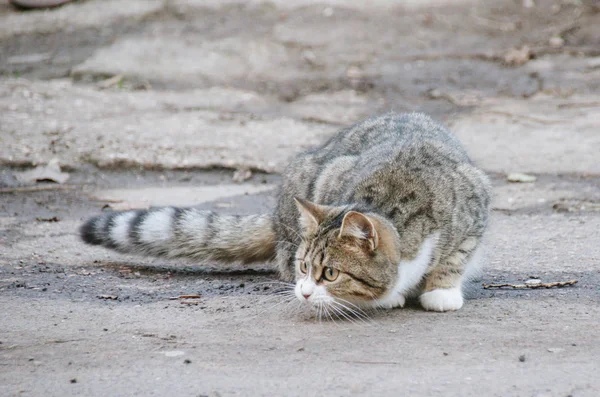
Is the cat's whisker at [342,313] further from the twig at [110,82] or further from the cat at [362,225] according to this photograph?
the twig at [110,82]

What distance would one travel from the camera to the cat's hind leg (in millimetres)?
4062

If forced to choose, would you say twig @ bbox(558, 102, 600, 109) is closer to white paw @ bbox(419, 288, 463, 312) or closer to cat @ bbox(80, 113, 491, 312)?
cat @ bbox(80, 113, 491, 312)

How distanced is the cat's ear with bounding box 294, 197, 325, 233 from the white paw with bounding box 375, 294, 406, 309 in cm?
47

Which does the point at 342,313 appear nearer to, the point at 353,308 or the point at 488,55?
the point at 353,308

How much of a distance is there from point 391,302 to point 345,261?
41 centimetres

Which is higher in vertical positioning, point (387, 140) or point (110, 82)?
point (387, 140)

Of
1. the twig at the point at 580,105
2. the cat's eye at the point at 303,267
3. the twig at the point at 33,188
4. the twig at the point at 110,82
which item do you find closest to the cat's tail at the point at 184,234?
the cat's eye at the point at 303,267

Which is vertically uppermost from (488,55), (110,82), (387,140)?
(488,55)

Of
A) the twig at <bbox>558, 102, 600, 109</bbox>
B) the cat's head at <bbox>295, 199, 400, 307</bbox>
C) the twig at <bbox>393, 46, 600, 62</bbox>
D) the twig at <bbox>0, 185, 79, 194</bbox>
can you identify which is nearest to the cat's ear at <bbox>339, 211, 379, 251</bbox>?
the cat's head at <bbox>295, 199, 400, 307</bbox>

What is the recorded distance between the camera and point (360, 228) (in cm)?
374

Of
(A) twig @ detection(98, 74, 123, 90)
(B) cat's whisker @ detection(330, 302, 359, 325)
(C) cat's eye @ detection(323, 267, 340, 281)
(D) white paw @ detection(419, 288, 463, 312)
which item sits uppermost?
(A) twig @ detection(98, 74, 123, 90)

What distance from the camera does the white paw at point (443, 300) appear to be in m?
4.05

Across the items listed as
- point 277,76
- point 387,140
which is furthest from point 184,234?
point 277,76

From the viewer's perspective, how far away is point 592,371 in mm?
3229
